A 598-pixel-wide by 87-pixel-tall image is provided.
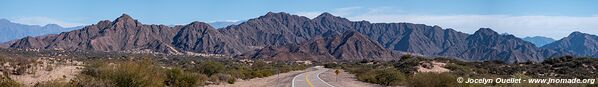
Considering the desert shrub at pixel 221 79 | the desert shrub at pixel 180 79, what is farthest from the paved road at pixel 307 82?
the desert shrub at pixel 180 79

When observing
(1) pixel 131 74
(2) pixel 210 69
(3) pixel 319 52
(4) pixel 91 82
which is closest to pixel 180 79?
(4) pixel 91 82

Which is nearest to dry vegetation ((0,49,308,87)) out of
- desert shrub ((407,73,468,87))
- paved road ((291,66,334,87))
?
paved road ((291,66,334,87))

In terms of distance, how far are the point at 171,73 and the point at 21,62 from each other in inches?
539

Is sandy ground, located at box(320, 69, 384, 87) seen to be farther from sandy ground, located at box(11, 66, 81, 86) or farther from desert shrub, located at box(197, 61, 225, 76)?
sandy ground, located at box(11, 66, 81, 86)

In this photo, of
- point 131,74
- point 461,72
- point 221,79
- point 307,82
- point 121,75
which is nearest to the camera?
point 131,74

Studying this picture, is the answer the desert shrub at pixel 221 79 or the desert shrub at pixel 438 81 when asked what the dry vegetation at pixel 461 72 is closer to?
the desert shrub at pixel 438 81

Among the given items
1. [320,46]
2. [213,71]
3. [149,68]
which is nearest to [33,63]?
[213,71]

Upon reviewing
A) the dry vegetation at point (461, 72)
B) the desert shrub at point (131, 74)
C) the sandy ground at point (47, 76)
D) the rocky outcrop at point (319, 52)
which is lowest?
the rocky outcrop at point (319, 52)

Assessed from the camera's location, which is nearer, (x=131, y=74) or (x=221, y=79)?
(x=131, y=74)

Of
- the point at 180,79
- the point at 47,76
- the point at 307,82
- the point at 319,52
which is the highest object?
the point at 180,79

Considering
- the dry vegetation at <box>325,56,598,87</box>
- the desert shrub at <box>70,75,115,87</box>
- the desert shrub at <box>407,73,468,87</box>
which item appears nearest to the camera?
the desert shrub at <box>70,75,115,87</box>

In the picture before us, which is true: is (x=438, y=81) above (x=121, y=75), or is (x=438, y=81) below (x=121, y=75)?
below

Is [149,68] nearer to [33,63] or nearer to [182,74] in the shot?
[182,74]

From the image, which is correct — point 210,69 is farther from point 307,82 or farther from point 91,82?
point 91,82
